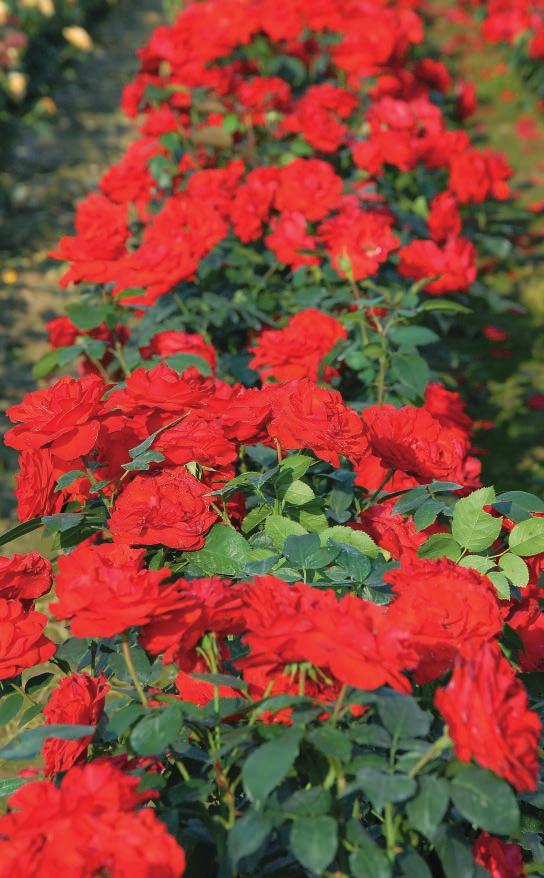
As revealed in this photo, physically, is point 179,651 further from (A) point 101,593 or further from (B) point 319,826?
(B) point 319,826

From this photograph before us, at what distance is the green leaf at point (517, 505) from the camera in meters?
1.70

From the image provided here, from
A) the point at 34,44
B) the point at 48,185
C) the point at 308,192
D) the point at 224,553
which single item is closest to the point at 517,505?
the point at 224,553

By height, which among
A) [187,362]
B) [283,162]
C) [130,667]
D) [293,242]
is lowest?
[130,667]

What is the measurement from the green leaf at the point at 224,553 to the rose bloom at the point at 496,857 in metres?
0.51

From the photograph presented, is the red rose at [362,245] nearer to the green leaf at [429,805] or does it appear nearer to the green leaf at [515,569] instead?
the green leaf at [515,569]

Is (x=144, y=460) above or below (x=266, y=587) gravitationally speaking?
above

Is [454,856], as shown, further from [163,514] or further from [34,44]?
[34,44]

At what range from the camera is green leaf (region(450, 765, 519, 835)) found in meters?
1.10

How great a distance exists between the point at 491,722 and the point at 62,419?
0.79 metres

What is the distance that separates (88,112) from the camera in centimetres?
762

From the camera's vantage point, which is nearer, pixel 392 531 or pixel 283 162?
pixel 392 531

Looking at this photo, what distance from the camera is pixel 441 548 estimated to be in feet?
5.30

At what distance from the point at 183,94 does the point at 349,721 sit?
3425 mm

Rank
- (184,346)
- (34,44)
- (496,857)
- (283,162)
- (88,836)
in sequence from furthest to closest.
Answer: (34,44) < (283,162) < (184,346) < (496,857) < (88,836)
